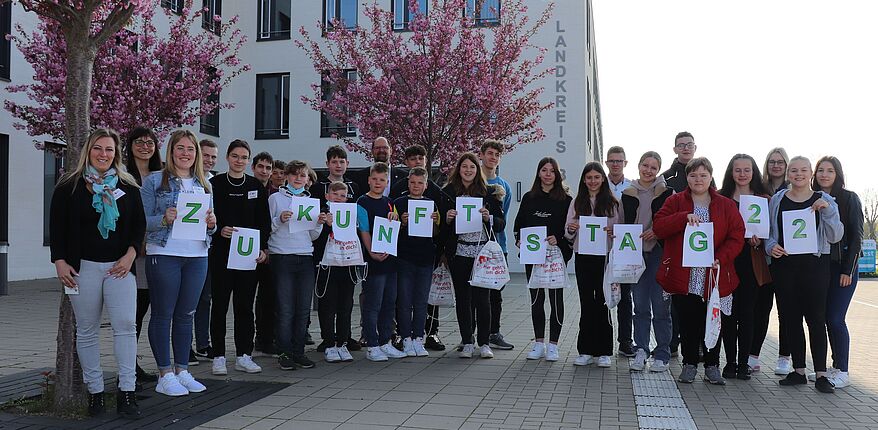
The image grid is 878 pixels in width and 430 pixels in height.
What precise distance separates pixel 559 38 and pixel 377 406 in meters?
20.5

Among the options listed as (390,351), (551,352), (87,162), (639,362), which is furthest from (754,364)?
(87,162)

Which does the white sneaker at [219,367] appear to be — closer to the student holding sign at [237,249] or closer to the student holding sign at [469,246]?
the student holding sign at [237,249]

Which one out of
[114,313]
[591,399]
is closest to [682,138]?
[591,399]

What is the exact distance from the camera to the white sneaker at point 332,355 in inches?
289

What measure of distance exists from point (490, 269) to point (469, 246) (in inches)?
16.4

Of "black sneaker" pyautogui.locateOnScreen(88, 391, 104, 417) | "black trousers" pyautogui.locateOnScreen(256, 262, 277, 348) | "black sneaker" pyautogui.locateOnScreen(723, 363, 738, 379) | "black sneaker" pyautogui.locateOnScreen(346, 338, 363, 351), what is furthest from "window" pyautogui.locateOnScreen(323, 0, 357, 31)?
"black sneaker" pyautogui.locateOnScreen(88, 391, 104, 417)

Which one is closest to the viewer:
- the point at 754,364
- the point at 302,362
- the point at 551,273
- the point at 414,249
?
the point at 302,362

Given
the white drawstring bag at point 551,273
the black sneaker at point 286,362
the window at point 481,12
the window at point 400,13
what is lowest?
the black sneaker at point 286,362

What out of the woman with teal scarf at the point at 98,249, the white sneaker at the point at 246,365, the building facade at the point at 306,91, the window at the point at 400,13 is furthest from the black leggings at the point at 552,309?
the window at the point at 400,13

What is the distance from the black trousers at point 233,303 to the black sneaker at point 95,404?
1.53 m

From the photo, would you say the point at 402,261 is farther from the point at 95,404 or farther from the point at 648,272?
the point at 95,404

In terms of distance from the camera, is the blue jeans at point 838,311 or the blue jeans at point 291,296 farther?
the blue jeans at point 291,296

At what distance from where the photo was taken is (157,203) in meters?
5.71

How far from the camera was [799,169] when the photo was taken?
256 inches
